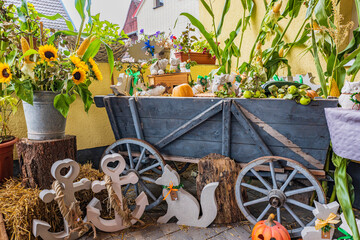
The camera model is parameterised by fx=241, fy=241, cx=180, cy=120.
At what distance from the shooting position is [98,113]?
2.24m

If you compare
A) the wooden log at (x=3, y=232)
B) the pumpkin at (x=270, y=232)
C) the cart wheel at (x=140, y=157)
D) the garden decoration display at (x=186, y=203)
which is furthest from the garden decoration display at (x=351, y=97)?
the wooden log at (x=3, y=232)

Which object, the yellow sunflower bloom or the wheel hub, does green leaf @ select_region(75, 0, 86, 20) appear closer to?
the yellow sunflower bloom

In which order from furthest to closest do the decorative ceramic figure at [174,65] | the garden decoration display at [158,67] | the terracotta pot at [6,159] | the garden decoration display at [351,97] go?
the decorative ceramic figure at [174,65], the garden decoration display at [158,67], the terracotta pot at [6,159], the garden decoration display at [351,97]

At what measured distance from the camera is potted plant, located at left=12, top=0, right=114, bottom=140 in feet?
4.24

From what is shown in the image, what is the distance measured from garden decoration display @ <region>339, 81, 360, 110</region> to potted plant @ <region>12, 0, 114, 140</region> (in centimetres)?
119

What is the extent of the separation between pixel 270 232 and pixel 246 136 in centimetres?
50

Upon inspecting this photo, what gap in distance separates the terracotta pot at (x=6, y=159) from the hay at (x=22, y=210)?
6cm

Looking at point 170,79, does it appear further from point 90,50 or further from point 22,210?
point 22,210

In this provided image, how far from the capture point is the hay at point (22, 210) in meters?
1.22

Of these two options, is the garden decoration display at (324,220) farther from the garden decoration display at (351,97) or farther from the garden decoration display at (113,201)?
the garden decoration display at (113,201)

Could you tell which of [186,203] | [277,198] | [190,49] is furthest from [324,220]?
[190,49]

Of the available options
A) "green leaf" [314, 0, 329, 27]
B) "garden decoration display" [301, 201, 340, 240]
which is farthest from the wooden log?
"green leaf" [314, 0, 329, 27]

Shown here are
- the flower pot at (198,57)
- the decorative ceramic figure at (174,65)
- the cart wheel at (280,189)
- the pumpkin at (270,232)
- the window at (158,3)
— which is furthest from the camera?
the window at (158,3)

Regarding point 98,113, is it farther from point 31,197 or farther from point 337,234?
point 337,234
